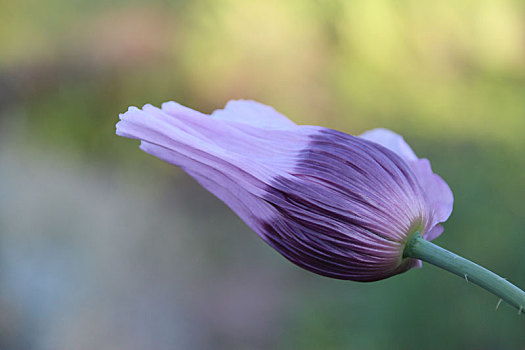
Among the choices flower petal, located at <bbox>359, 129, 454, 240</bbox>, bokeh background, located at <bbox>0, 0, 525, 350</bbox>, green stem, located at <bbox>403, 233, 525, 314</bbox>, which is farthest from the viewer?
bokeh background, located at <bbox>0, 0, 525, 350</bbox>

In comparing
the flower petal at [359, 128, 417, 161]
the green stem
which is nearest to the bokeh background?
the flower petal at [359, 128, 417, 161]

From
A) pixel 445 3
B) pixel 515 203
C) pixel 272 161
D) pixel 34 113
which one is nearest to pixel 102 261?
pixel 34 113

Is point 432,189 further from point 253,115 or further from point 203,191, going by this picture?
point 203,191

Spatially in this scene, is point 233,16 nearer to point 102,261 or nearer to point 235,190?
point 102,261

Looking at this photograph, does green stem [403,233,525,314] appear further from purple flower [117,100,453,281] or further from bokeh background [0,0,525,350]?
bokeh background [0,0,525,350]

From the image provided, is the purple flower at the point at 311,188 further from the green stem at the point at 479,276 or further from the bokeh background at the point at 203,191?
the bokeh background at the point at 203,191

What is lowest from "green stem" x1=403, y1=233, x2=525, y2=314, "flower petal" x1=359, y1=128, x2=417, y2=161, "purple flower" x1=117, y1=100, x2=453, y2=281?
"green stem" x1=403, y1=233, x2=525, y2=314

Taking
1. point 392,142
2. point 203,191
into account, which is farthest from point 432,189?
point 203,191
